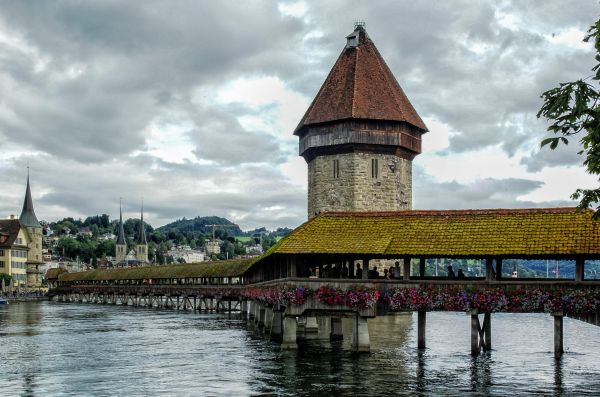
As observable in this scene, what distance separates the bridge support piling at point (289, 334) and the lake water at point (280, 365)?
0.41 m

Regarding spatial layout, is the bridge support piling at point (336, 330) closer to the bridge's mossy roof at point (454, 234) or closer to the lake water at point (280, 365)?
the lake water at point (280, 365)

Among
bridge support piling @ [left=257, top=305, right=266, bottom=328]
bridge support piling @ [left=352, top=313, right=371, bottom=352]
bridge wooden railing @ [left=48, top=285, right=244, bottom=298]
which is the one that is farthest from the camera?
bridge wooden railing @ [left=48, top=285, right=244, bottom=298]

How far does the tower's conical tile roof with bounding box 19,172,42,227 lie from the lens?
143300mm

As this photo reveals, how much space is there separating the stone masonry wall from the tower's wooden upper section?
69cm

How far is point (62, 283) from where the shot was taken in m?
116

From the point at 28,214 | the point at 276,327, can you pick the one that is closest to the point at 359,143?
the point at 276,327

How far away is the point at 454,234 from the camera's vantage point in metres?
29.5

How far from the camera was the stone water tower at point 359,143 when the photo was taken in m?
60.4

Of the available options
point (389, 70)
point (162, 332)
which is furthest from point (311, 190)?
point (162, 332)

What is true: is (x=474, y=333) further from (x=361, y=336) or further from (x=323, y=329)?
(x=323, y=329)

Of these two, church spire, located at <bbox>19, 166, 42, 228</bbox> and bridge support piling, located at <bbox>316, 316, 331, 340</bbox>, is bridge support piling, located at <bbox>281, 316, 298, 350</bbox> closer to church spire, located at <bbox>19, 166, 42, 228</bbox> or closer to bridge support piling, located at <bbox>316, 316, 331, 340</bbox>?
bridge support piling, located at <bbox>316, 316, 331, 340</bbox>

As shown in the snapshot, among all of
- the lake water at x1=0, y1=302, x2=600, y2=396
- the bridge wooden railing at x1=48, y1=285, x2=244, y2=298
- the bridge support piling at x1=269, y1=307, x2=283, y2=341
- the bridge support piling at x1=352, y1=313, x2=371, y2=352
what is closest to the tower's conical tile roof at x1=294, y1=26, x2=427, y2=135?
the bridge wooden railing at x1=48, y1=285, x2=244, y2=298

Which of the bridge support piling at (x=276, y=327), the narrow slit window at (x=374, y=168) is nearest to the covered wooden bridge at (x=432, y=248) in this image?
the bridge support piling at (x=276, y=327)

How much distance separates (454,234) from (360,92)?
3358 cm
